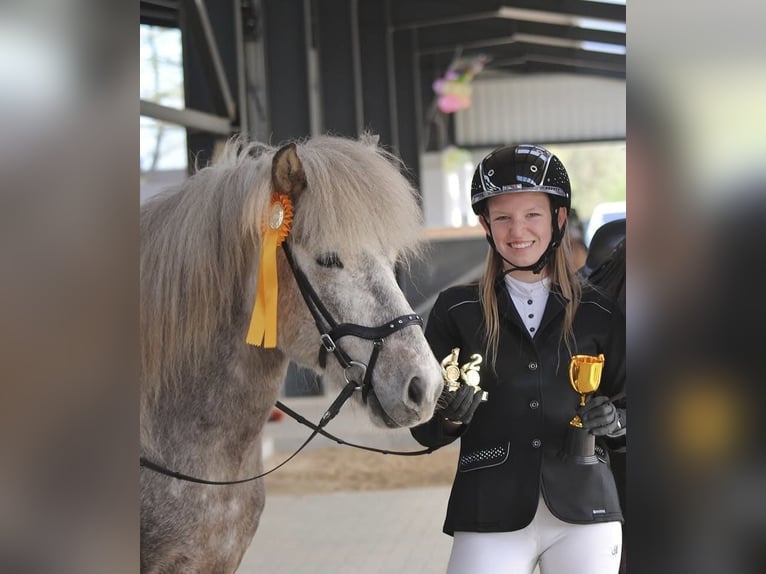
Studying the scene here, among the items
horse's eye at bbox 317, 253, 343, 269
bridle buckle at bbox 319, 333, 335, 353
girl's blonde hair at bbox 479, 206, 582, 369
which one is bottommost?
bridle buckle at bbox 319, 333, 335, 353

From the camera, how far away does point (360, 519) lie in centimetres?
518

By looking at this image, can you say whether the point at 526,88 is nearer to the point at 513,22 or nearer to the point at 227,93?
the point at 513,22

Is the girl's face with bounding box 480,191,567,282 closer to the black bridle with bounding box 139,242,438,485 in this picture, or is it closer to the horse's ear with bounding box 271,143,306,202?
the black bridle with bounding box 139,242,438,485

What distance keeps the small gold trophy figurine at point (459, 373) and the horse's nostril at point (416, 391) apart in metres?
0.06

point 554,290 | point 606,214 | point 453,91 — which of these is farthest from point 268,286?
point 453,91

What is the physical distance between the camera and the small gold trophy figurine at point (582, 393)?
179 cm

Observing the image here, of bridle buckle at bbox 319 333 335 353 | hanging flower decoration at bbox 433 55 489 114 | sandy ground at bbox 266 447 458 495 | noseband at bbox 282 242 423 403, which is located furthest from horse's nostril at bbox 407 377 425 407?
hanging flower decoration at bbox 433 55 489 114

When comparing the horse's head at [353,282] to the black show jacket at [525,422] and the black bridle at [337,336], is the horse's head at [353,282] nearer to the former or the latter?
the black bridle at [337,336]

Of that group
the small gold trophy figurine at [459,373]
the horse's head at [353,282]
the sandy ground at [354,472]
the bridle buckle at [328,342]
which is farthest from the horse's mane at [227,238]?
the sandy ground at [354,472]

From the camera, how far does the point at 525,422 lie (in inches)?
74.9

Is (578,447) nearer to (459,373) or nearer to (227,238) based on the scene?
(459,373)

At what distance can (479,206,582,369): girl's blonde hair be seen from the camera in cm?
192

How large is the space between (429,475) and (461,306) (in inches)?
173
